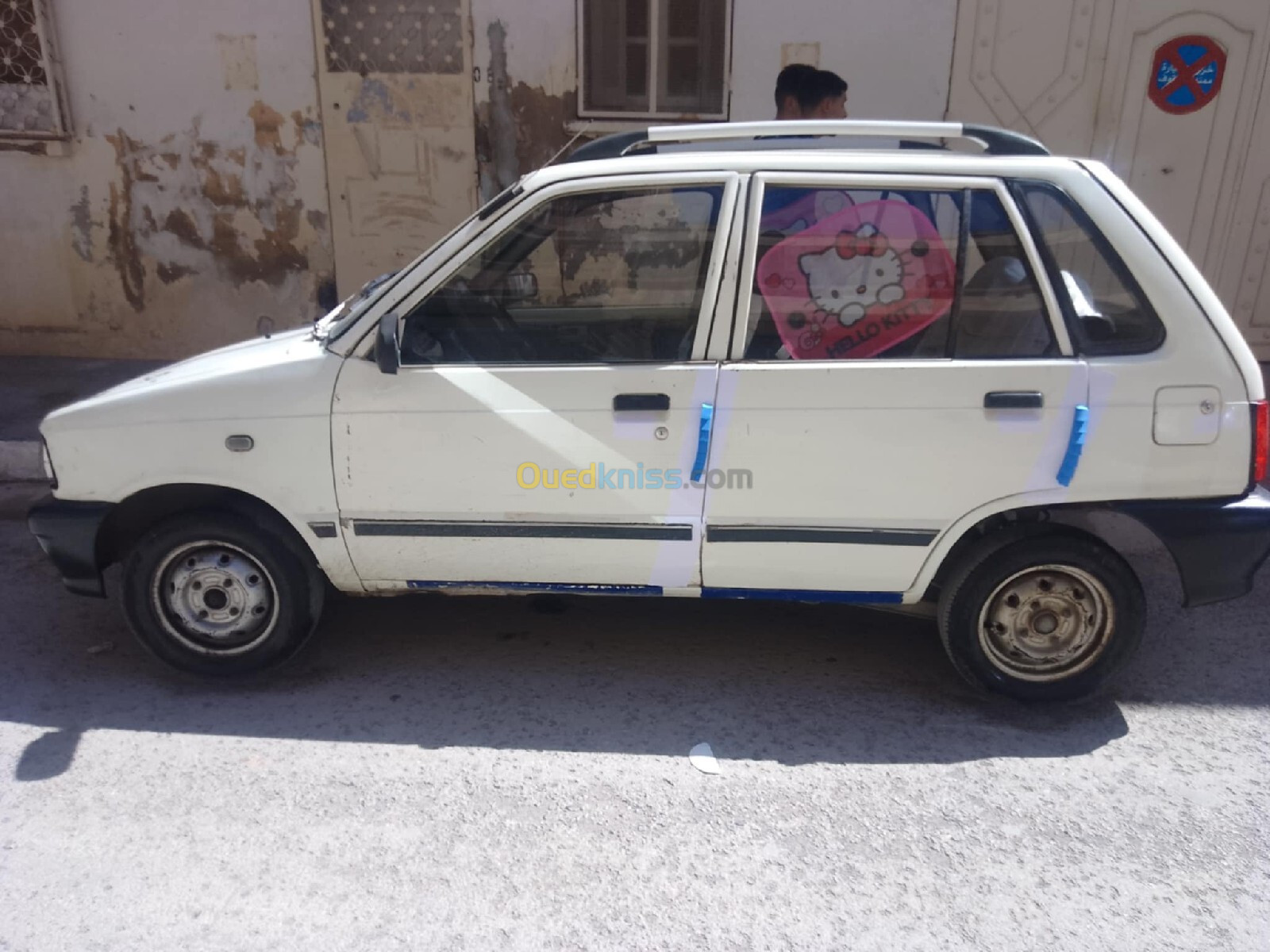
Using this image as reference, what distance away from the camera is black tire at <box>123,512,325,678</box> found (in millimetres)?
3387

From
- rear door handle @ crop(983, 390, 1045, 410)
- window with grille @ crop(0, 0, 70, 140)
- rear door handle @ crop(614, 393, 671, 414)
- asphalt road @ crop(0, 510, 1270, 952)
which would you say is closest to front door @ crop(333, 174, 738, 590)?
rear door handle @ crop(614, 393, 671, 414)

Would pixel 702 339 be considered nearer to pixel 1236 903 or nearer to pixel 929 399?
pixel 929 399

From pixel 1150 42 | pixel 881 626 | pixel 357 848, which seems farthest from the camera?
pixel 1150 42

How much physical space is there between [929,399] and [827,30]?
5.18 metres

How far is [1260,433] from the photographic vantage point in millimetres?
3078

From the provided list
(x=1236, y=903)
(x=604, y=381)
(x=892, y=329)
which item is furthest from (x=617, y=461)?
(x=1236, y=903)

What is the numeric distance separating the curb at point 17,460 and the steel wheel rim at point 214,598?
10.4 feet

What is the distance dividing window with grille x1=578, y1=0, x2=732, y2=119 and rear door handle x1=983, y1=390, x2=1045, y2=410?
509cm

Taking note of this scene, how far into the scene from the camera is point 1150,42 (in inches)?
282

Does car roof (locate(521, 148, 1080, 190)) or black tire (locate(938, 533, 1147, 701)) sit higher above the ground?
car roof (locate(521, 148, 1080, 190))

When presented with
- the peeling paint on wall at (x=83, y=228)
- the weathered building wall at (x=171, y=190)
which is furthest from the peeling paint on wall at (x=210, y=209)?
the peeling paint on wall at (x=83, y=228)

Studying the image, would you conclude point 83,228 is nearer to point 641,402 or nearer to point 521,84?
point 521,84

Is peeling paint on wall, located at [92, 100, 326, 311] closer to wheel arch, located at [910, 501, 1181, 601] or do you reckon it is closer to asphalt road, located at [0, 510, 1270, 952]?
asphalt road, located at [0, 510, 1270, 952]

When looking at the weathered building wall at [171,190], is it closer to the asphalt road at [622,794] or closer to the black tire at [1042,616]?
the asphalt road at [622,794]
